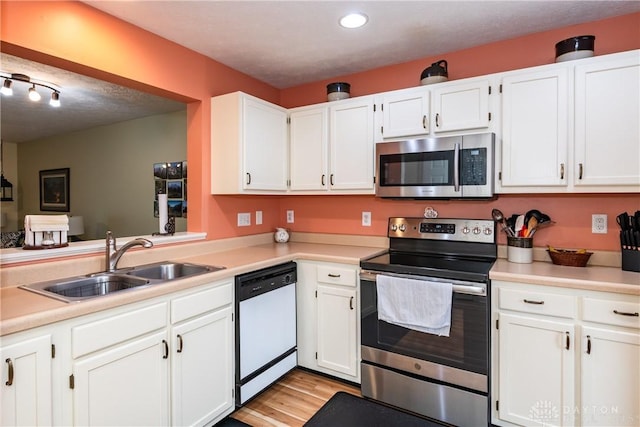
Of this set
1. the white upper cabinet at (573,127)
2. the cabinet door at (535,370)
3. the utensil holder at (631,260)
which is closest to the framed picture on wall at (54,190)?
the white upper cabinet at (573,127)

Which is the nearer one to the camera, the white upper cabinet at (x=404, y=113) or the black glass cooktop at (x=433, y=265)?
the black glass cooktop at (x=433, y=265)

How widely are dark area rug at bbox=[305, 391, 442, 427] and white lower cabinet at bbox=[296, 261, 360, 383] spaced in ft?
0.61

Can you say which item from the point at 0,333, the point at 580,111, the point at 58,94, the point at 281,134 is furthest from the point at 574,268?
the point at 58,94

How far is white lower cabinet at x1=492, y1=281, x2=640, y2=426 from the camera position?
5.36 feet

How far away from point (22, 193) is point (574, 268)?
8.19 m

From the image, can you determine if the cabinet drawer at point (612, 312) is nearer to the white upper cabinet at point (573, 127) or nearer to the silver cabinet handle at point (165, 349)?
the white upper cabinet at point (573, 127)

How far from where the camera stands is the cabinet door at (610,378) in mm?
1621

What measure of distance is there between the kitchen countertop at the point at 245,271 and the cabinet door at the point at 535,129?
1.78 ft

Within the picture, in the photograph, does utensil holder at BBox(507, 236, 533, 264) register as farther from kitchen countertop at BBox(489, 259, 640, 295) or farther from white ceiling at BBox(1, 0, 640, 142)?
white ceiling at BBox(1, 0, 640, 142)

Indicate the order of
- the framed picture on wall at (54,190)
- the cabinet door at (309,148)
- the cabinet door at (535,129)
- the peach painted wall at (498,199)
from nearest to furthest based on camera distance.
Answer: the cabinet door at (535,129) → the peach painted wall at (498,199) → the cabinet door at (309,148) → the framed picture on wall at (54,190)

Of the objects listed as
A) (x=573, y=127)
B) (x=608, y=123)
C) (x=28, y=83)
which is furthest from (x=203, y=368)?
(x=28, y=83)

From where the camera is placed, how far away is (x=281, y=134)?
2.88 meters

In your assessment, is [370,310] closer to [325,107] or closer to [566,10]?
[325,107]

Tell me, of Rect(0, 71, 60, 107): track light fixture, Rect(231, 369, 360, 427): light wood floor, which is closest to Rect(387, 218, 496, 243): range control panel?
Rect(231, 369, 360, 427): light wood floor
